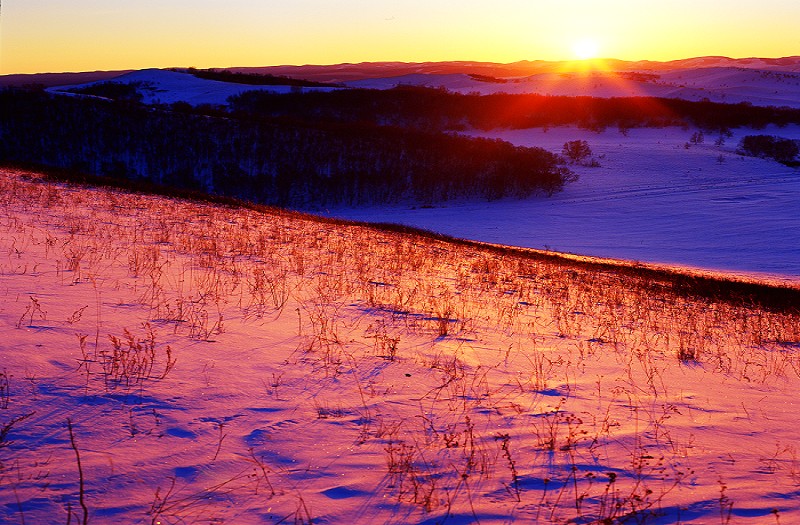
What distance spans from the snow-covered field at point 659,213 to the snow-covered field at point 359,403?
18.7 metres

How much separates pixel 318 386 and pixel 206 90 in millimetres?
77398

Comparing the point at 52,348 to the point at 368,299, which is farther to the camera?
the point at 368,299

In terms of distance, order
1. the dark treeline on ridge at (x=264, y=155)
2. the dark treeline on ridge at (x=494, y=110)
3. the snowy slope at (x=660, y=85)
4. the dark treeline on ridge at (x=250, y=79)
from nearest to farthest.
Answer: the dark treeline on ridge at (x=264, y=155)
the dark treeline on ridge at (x=494, y=110)
the dark treeline on ridge at (x=250, y=79)
the snowy slope at (x=660, y=85)

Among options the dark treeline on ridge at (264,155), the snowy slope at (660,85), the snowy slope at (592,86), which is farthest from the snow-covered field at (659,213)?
the snowy slope at (592,86)

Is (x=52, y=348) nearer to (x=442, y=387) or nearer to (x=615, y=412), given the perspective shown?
(x=442, y=387)

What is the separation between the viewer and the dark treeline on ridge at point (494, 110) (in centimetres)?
6569

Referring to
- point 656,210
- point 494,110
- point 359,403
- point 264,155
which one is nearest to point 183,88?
point 264,155

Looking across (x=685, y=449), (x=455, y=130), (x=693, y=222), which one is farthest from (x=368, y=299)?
(x=455, y=130)

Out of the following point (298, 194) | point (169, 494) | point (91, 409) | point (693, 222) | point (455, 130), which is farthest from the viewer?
point (455, 130)

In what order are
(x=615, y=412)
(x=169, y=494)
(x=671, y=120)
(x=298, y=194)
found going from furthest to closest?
(x=671, y=120) < (x=298, y=194) < (x=615, y=412) < (x=169, y=494)

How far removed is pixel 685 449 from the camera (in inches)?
174

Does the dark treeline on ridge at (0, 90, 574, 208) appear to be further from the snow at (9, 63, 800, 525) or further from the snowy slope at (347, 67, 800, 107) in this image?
the snowy slope at (347, 67, 800, 107)

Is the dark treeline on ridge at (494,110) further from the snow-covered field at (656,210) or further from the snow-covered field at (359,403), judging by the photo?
the snow-covered field at (359,403)

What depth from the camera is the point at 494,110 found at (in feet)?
237
